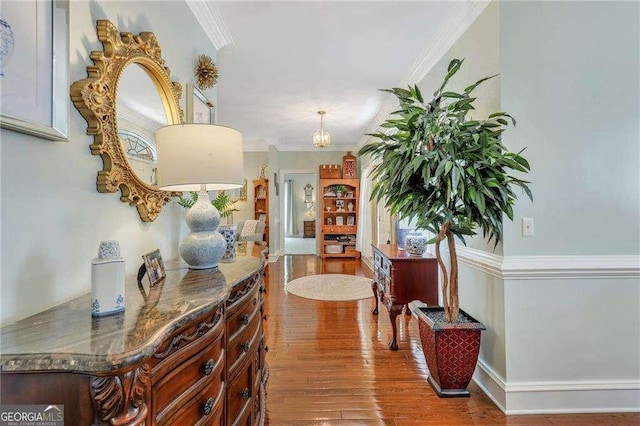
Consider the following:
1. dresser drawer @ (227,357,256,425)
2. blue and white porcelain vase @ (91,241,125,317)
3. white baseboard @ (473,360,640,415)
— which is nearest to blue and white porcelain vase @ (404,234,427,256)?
white baseboard @ (473,360,640,415)

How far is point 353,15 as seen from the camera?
240 centimetres

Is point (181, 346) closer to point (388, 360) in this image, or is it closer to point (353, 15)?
point (388, 360)

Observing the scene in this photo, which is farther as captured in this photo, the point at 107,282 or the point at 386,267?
the point at 386,267

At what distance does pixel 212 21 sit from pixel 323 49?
3.49ft

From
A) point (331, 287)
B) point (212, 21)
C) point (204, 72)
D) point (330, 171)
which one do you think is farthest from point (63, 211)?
point (330, 171)

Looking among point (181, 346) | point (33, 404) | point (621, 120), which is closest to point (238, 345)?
point (181, 346)

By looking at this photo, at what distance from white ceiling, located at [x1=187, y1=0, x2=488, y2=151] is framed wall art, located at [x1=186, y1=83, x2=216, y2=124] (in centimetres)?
59

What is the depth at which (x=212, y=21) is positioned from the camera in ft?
7.63

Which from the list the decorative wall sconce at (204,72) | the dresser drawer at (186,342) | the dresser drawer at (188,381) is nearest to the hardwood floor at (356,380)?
the dresser drawer at (188,381)

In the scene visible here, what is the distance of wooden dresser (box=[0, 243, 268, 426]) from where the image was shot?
2.00 feet

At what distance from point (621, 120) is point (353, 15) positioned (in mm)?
1983

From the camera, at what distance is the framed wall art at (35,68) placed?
2.69 ft

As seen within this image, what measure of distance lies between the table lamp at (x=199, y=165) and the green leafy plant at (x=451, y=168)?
3.31 ft

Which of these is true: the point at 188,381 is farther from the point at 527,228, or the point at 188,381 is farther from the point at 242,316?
the point at 527,228
